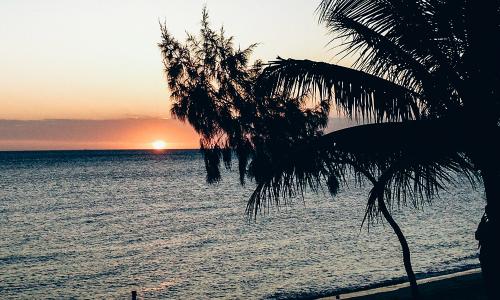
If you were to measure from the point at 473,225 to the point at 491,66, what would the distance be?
40.8m

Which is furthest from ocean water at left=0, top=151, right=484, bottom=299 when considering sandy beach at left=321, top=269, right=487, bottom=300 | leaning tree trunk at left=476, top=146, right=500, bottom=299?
leaning tree trunk at left=476, top=146, right=500, bottom=299

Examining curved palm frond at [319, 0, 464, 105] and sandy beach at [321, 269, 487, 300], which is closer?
curved palm frond at [319, 0, 464, 105]

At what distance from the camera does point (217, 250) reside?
34.5 meters

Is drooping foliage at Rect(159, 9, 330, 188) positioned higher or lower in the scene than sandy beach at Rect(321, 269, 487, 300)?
higher

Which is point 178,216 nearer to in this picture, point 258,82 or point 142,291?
point 142,291

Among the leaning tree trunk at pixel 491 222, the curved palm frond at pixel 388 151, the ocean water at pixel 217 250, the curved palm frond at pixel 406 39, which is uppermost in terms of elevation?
the curved palm frond at pixel 406 39

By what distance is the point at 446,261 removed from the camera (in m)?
27.3

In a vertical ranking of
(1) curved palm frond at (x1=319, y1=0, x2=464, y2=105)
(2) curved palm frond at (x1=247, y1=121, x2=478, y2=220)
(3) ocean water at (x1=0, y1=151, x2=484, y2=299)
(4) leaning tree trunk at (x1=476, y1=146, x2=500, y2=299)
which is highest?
(1) curved palm frond at (x1=319, y1=0, x2=464, y2=105)

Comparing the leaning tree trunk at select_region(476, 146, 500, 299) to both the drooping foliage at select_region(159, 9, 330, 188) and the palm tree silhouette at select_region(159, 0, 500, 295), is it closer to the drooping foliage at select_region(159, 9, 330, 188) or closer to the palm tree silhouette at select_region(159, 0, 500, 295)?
the palm tree silhouette at select_region(159, 0, 500, 295)

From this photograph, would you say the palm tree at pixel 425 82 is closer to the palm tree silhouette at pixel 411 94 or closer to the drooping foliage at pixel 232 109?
the palm tree silhouette at pixel 411 94

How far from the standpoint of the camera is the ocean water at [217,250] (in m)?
24.3

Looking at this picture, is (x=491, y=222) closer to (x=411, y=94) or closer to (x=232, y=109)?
(x=411, y=94)

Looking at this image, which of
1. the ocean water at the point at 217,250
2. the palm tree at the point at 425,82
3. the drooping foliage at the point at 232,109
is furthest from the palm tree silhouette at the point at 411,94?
the ocean water at the point at 217,250

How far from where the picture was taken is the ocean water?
24.3 m
